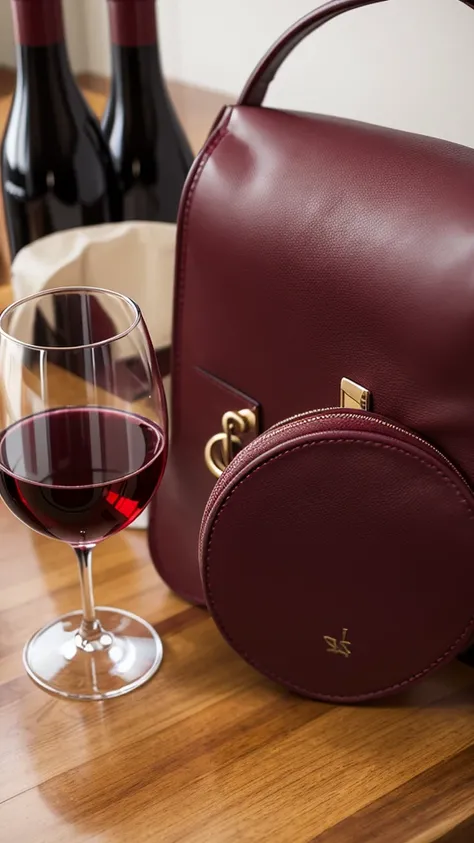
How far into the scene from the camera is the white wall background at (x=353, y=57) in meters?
0.78

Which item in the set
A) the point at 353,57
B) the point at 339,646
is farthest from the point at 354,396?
the point at 353,57

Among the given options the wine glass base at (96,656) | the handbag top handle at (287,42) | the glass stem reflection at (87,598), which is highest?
the handbag top handle at (287,42)

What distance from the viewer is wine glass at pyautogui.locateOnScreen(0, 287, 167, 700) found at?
1.92 ft

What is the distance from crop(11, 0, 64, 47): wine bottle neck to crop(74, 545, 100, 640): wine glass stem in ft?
1.54

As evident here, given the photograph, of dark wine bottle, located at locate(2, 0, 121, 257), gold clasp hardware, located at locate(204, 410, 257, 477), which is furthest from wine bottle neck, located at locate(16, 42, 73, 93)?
gold clasp hardware, located at locate(204, 410, 257, 477)

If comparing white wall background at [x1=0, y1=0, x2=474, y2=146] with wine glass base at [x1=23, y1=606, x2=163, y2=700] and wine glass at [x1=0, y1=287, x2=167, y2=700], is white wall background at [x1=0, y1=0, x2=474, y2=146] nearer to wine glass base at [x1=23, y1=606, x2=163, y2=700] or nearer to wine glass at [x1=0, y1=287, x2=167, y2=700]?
wine glass at [x1=0, y1=287, x2=167, y2=700]

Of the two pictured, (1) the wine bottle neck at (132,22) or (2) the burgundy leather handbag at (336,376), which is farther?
(1) the wine bottle neck at (132,22)

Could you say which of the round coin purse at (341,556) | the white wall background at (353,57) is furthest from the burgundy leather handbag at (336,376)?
the white wall background at (353,57)

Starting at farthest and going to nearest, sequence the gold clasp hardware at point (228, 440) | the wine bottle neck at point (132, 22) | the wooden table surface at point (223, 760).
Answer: the wine bottle neck at point (132, 22) → the gold clasp hardware at point (228, 440) → the wooden table surface at point (223, 760)

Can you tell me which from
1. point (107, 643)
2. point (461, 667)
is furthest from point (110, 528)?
point (461, 667)

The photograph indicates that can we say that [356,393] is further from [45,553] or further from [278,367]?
[45,553]

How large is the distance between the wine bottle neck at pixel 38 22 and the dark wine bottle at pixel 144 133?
0.17ft

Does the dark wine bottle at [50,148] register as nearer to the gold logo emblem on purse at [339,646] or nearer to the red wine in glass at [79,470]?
the red wine in glass at [79,470]

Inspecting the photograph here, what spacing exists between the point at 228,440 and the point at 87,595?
13cm
